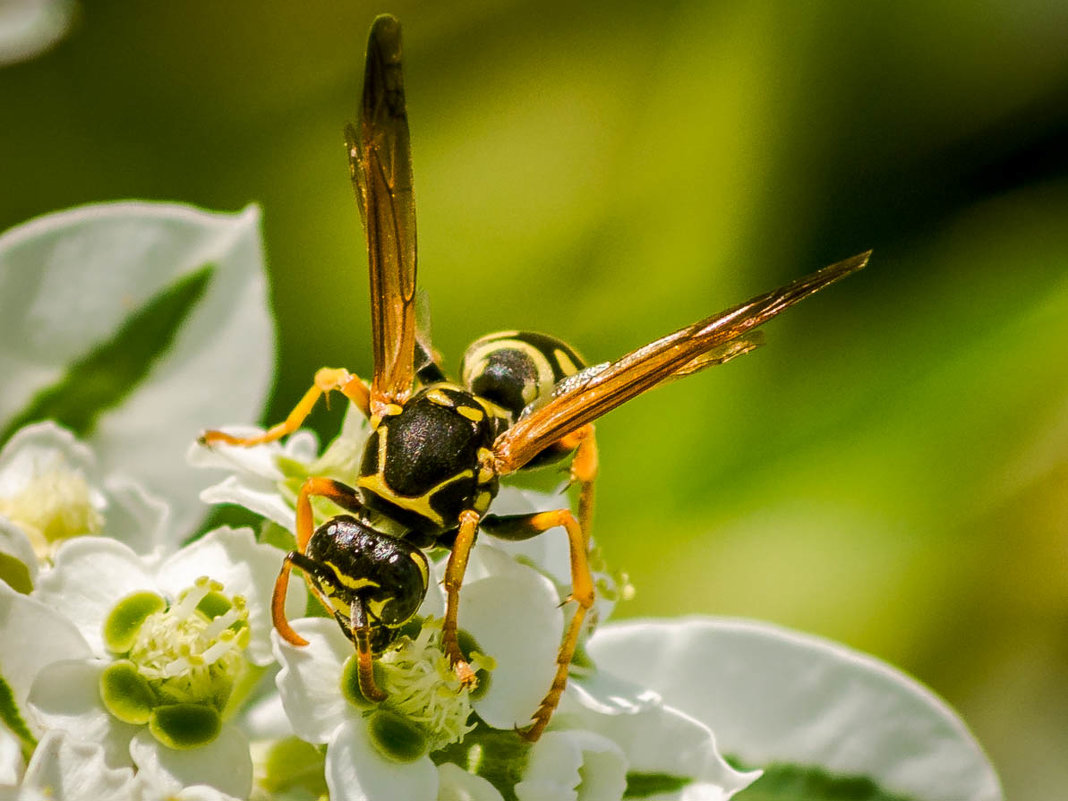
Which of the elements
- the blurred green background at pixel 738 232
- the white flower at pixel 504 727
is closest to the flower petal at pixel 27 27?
the blurred green background at pixel 738 232

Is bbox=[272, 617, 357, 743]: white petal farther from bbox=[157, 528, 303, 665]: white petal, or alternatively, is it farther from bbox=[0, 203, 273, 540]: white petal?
bbox=[0, 203, 273, 540]: white petal

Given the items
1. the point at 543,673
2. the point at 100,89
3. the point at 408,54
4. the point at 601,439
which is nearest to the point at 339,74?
the point at 408,54

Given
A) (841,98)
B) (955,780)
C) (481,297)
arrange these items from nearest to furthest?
(955,780) < (481,297) < (841,98)

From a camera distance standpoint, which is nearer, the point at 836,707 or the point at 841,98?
the point at 836,707

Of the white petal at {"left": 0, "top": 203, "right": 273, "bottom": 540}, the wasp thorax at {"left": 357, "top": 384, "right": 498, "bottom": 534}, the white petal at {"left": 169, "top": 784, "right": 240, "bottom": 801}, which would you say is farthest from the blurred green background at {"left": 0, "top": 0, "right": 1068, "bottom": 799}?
the white petal at {"left": 169, "top": 784, "right": 240, "bottom": 801}

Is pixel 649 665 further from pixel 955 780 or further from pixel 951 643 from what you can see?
pixel 951 643

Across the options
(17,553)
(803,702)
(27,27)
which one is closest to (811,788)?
(803,702)
